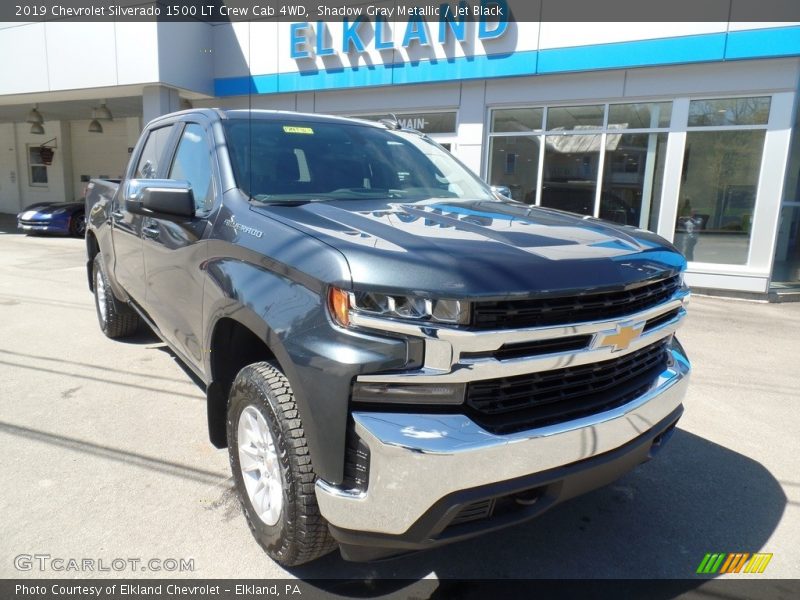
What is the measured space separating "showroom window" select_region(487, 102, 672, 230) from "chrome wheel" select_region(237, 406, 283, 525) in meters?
9.04

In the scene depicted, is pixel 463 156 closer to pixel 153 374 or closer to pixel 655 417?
pixel 153 374

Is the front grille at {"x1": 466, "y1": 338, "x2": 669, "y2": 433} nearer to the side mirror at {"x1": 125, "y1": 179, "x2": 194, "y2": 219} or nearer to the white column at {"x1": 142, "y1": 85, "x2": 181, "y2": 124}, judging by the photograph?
the side mirror at {"x1": 125, "y1": 179, "x2": 194, "y2": 219}

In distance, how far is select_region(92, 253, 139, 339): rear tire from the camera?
16.8 feet

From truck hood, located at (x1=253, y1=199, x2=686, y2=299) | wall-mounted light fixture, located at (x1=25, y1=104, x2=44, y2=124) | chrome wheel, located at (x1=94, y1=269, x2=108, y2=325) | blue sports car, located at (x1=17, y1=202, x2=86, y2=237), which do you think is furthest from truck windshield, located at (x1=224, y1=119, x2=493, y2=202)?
wall-mounted light fixture, located at (x1=25, y1=104, x2=44, y2=124)

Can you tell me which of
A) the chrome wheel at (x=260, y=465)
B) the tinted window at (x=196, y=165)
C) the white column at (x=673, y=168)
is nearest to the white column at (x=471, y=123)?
the white column at (x=673, y=168)

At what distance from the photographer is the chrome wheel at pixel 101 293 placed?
5.27m

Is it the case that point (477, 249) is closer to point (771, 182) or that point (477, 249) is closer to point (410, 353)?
point (410, 353)

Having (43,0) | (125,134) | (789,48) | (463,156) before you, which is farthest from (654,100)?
(125,134)

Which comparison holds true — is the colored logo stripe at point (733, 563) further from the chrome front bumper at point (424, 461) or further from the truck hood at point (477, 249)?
the truck hood at point (477, 249)

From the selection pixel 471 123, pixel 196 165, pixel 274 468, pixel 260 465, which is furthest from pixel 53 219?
pixel 274 468

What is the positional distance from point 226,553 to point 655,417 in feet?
6.26

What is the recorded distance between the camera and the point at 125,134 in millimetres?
19812

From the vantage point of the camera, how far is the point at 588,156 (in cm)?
1006

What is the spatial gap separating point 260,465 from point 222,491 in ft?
2.37
